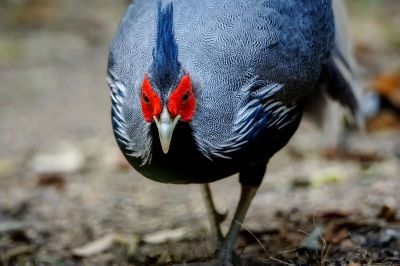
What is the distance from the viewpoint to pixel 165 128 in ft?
12.8

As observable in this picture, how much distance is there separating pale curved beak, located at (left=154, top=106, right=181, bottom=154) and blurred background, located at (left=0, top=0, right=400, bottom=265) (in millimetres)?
948

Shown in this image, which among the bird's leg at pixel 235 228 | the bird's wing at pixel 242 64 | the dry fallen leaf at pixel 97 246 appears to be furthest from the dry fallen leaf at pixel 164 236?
the bird's wing at pixel 242 64

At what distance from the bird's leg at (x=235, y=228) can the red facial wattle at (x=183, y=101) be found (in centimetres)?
96

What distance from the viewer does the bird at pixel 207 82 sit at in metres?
3.97

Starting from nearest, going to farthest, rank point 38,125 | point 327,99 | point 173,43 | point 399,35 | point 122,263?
1. point 173,43
2. point 122,263
3. point 327,99
4. point 38,125
5. point 399,35

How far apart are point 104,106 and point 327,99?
12.1 ft

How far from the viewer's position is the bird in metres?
3.97

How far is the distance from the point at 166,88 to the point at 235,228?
1.25 m

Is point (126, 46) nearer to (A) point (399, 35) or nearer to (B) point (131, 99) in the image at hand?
(B) point (131, 99)

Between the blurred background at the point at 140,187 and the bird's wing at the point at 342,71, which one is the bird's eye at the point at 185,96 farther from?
the bird's wing at the point at 342,71

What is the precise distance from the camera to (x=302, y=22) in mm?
4539

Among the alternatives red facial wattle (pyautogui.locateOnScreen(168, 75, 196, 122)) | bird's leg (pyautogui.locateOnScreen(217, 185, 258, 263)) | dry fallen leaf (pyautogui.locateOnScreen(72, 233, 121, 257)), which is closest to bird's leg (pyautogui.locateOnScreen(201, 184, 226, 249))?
bird's leg (pyautogui.locateOnScreen(217, 185, 258, 263))

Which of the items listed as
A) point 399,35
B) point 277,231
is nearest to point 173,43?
point 277,231

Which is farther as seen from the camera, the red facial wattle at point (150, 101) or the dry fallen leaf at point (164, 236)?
the dry fallen leaf at point (164, 236)
